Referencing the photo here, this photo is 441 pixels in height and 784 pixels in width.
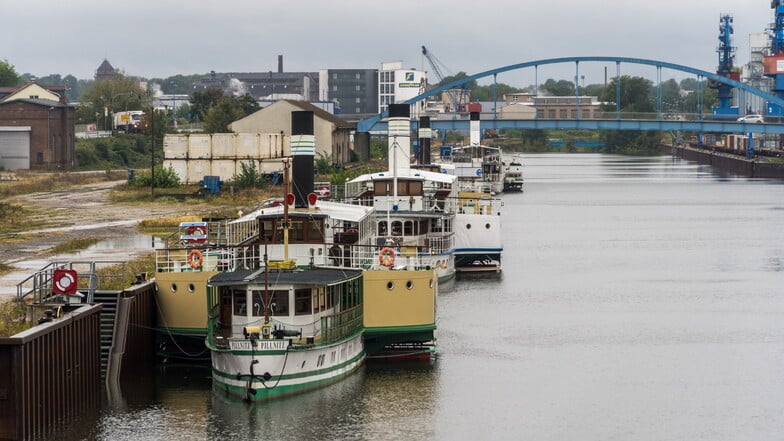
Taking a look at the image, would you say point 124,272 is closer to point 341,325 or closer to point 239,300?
point 239,300

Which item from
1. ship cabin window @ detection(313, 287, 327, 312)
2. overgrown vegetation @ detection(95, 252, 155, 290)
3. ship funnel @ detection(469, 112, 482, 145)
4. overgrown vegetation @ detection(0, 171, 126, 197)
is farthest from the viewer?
ship funnel @ detection(469, 112, 482, 145)

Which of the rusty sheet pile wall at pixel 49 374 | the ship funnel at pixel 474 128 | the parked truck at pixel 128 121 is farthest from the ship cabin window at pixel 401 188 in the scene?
the parked truck at pixel 128 121

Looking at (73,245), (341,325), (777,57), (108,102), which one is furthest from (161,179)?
(777,57)

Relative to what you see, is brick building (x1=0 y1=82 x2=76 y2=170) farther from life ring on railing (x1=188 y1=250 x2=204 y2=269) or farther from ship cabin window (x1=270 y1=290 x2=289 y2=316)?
ship cabin window (x1=270 y1=290 x2=289 y2=316)

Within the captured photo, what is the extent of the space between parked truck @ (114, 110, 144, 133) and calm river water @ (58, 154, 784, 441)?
76.8 metres

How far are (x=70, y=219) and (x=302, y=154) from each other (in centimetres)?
3104

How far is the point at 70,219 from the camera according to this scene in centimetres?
6694

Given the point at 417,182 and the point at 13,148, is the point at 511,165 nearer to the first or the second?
the point at 13,148

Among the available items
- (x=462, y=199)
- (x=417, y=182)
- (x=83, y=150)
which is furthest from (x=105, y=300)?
(x=83, y=150)

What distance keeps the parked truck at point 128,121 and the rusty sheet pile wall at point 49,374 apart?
10634cm

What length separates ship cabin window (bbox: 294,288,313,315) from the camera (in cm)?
3284

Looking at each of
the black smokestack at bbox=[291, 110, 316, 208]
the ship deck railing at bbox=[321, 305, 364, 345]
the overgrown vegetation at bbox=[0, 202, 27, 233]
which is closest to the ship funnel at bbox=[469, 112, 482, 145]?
the overgrown vegetation at bbox=[0, 202, 27, 233]

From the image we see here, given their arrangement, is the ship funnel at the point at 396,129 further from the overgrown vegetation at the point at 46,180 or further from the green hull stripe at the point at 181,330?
the overgrown vegetation at the point at 46,180

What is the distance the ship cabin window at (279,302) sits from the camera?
107 feet
